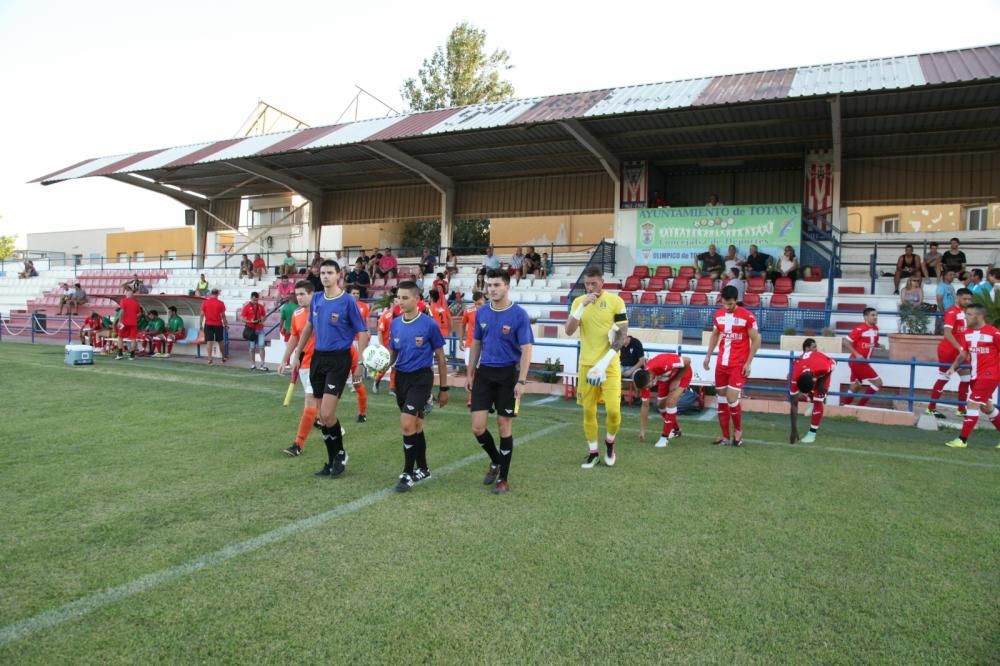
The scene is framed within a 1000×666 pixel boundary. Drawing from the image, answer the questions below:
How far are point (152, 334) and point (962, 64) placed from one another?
20.9 meters

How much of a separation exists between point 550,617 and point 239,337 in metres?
18.7

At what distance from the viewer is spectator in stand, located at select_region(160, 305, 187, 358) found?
1870 centimetres

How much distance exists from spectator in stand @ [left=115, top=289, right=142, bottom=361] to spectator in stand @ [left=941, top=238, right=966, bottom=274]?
19.4 metres

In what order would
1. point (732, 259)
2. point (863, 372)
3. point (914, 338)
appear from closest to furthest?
1. point (863, 372)
2. point (914, 338)
3. point (732, 259)

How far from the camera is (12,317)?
2652 cm

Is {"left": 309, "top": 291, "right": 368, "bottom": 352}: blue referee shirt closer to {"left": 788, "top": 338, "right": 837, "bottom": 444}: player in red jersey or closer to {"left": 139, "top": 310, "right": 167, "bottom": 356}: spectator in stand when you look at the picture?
{"left": 788, "top": 338, "right": 837, "bottom": 444}: player in red jersey

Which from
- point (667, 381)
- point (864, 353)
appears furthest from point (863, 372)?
point (667, 381)

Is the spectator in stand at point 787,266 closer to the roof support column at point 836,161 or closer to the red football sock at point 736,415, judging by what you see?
the roof support column at point 836,161

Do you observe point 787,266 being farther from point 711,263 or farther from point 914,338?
point 914,338

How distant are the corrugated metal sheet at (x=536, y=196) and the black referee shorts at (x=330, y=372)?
57.9 feet

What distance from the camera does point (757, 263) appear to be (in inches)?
651

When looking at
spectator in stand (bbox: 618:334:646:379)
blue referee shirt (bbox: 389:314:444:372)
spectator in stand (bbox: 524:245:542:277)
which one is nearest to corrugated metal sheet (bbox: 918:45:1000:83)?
spectator in stand (bbox: 618:334:646:379)

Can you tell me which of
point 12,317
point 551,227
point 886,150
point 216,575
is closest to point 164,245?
point 12,317

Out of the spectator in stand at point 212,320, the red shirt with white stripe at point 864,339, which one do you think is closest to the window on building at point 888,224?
the red shirt with white stripe at point 864,339
